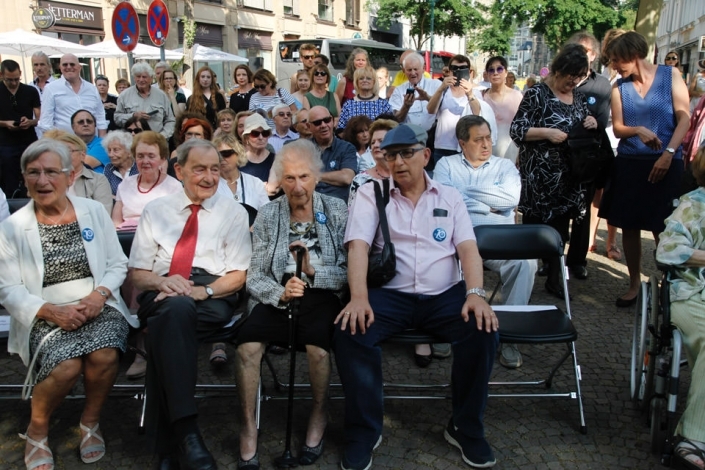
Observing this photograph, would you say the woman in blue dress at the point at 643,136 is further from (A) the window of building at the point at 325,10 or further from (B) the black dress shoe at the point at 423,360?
(A) the window of building at the point at 325,10

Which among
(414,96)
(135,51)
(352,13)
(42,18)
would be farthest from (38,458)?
(352,13)

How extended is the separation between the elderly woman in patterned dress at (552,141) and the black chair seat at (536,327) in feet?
5.29

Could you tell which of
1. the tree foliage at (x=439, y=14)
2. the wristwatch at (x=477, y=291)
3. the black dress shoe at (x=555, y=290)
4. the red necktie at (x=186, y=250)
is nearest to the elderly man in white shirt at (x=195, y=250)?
the red necktie at (x=186, y=250)

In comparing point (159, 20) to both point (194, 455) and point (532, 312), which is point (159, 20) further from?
point (194, 455)

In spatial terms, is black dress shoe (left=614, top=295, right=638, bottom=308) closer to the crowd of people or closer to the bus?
the crowd of people

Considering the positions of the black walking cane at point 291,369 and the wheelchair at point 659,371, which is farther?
the black walking cane at point 291,369

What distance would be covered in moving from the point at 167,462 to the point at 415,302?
4.78 feet

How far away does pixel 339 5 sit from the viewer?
37.8m

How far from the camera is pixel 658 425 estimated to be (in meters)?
2.97

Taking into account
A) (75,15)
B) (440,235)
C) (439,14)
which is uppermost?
(439,14)

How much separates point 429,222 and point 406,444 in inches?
45.8

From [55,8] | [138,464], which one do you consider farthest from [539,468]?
[55,8]

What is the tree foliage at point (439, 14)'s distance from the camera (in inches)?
1467

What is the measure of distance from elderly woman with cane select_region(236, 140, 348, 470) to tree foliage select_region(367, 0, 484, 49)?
119 ft
